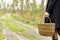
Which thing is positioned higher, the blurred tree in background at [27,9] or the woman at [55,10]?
the woman at [55,10]

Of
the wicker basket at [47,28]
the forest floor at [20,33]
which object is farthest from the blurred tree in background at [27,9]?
the wicker basket at [47,28]

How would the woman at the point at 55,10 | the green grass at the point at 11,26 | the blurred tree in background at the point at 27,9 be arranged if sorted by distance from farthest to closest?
the green grass at the point at 11,26, the blurred tree in background at the point at 27,9, the woman at the point at 55,10

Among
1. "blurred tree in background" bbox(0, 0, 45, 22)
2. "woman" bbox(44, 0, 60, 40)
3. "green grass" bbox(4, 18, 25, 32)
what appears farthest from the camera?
"green grass" bbox(4, 18, 25, 32)

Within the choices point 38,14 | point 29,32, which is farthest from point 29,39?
point 38,14

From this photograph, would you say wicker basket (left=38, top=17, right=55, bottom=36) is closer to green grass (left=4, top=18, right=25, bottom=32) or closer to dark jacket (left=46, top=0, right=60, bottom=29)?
dark jacket (left=46, top=0, right=60, bottom=29)

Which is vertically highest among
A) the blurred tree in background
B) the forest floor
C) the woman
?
the woman

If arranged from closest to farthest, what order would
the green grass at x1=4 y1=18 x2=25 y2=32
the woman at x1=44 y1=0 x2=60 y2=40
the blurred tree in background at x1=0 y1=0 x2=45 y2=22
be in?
the woman at x1=44 y1=0 x2=60 y2=40, the blurred tree in background at x1=0 y1=0 x2=45 y2=22, the green grass at x1=4 y1=18 x2=25 y2=32

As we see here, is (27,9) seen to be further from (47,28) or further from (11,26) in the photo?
(47,28)

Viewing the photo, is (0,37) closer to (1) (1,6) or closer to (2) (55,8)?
(1) (1,6)

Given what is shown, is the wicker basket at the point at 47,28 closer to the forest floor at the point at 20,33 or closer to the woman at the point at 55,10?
the woman at the point at 55,10

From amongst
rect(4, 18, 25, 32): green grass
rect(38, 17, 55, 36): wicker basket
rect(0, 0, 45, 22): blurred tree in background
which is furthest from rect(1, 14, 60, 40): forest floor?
rect(38, 17, 55, 36): wicker basket

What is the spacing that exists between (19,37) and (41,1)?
0.72 m

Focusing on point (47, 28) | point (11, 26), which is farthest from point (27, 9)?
point (47, 28)

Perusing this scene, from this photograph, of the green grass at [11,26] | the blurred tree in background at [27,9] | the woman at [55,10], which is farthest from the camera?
the green grass at [11,26]
